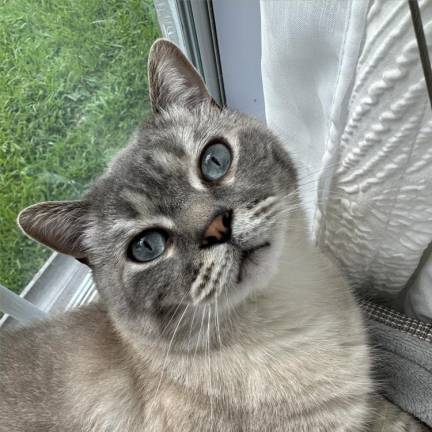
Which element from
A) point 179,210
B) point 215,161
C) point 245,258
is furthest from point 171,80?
point 245,258

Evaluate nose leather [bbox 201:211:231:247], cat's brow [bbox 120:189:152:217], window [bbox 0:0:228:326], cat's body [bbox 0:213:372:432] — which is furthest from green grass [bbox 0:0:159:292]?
nose leather [bbox 201:211:231:247]

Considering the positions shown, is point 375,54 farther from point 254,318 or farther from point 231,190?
point 254,318

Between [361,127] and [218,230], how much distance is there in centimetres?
36

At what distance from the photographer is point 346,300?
1.16m

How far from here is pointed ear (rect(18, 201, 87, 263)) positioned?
98cm

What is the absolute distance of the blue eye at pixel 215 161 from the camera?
96 cm

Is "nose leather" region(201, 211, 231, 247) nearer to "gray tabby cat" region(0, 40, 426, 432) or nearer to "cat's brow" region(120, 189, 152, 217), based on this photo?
"gray tabby cat" region(0, 40, 426, 432)

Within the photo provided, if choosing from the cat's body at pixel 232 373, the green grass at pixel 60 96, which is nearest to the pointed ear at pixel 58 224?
Answer: the cat's body at pixel 232 373

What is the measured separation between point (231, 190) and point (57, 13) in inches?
38.0

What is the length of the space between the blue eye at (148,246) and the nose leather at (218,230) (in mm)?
112

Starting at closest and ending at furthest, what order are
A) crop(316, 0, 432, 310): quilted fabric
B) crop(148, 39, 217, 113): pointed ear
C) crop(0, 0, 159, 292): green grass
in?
crop(316, 0, 432, 310): quilted fabric → crop(148, 39, 217, 113): pointed ear → crop(0, 0, 159, 292): green grass

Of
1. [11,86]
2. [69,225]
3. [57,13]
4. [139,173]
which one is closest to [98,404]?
[69,225]

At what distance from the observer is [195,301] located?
0.87m

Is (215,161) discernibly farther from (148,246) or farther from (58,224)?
(58,224)
